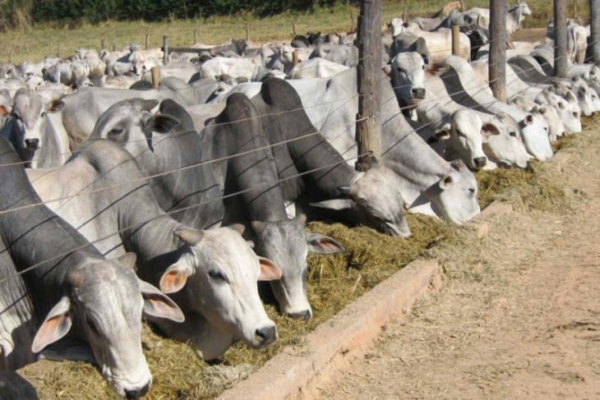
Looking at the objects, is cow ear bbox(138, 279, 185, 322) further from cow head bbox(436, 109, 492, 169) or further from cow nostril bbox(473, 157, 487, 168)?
cow nostril bbox(473, 157, 487, 168)

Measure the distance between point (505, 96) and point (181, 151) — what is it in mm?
6664

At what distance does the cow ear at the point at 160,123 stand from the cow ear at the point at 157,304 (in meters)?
2.58

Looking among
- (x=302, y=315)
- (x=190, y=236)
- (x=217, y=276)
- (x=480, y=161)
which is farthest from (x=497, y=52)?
(x=217, y=276)

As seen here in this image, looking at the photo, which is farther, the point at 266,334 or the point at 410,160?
the point at 410,160

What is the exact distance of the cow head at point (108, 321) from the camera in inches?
193

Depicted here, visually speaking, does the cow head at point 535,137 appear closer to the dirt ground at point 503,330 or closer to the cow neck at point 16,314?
the dirt ground at point 503,330

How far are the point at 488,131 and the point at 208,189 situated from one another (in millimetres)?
4245

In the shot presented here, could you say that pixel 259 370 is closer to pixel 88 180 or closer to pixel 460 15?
pixel 88 180

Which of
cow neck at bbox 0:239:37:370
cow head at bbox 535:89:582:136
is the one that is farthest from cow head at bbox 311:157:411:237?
cow head at bbox 535:89:582:136

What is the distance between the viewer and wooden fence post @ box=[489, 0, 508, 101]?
1329 centimetres

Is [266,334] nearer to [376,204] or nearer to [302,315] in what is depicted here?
[302,315]

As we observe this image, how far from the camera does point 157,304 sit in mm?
5242

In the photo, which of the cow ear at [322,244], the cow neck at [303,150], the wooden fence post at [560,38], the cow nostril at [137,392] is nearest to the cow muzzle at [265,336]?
the cow nostril at [137,392]

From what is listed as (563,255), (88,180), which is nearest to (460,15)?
(563,255)
